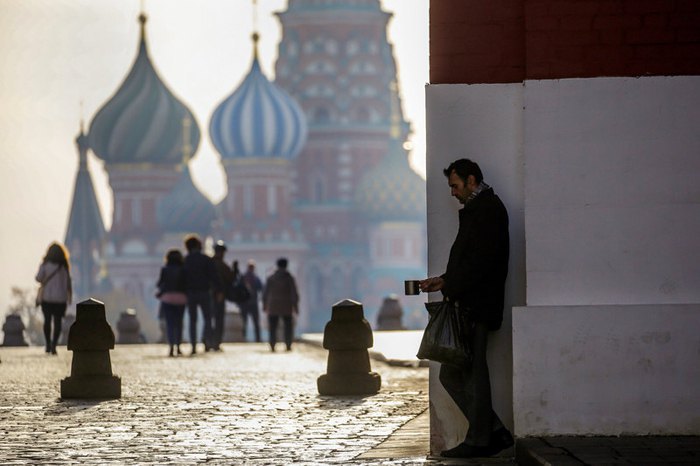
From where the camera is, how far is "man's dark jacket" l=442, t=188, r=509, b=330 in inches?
395

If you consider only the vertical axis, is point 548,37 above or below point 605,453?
above

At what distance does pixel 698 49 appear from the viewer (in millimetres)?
10125

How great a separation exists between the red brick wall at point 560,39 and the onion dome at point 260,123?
133 m

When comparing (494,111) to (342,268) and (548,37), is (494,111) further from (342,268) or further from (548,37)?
(342,268)

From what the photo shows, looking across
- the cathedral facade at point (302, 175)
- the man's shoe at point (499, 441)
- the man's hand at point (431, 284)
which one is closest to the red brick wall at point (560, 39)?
the man's hand at point (431, 284)

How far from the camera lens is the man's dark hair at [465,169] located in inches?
398

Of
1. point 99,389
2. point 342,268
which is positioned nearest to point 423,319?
point 342,268

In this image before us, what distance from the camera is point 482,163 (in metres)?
10.4

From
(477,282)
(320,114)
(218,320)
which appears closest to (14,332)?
(218,320)

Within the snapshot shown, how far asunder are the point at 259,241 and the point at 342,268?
8.59 m

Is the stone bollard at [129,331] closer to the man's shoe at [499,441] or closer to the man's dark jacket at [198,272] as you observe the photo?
the man's dark jacket at [198,272]

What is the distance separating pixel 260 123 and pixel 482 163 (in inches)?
5254

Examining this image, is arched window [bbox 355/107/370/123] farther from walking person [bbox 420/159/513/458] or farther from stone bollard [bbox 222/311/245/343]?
walking person [bbox 420/159/513/458]

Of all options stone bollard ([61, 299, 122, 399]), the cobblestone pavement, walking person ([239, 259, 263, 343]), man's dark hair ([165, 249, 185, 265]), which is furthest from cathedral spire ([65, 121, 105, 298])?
stone bollard ([61, 299, 122, 399])
